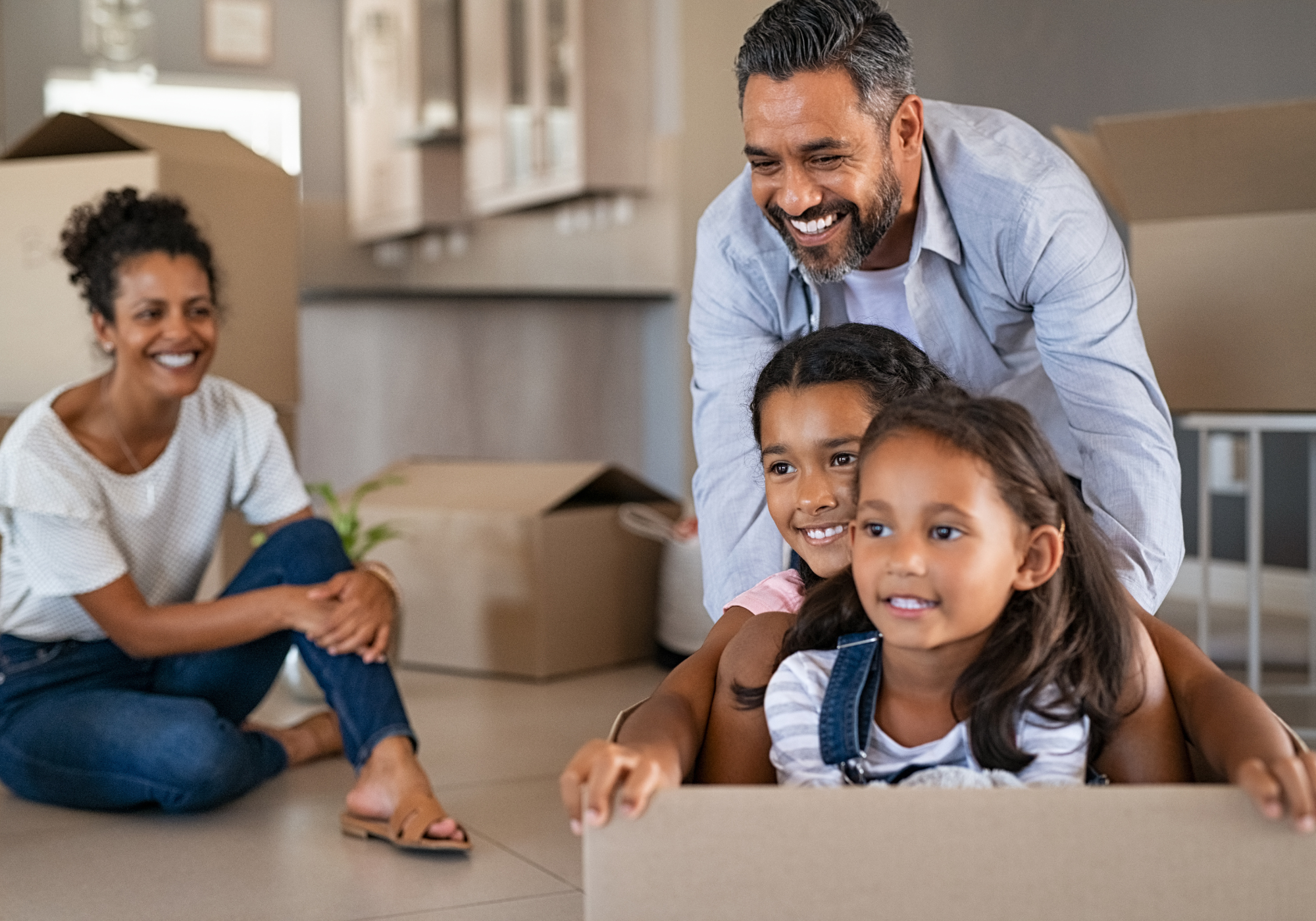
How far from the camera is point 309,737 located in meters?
1.95

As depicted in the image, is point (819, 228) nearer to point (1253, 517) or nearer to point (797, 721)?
point (797, 721)

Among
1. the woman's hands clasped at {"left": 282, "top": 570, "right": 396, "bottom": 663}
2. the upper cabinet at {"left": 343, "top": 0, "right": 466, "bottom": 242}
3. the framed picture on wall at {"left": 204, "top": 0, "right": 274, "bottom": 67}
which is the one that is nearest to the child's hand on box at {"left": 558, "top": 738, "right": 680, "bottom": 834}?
the woman's hands clasped at {"left": 282, "top": 570, "right": 396, "bottom": 663}

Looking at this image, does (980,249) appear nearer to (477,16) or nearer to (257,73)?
(477,16)

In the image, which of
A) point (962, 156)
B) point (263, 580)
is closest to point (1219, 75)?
point (962, 156)

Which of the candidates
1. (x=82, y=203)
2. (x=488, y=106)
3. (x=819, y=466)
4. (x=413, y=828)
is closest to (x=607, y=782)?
(x=819, y=466)

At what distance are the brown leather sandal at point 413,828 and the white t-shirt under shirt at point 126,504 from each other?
419 millimetres

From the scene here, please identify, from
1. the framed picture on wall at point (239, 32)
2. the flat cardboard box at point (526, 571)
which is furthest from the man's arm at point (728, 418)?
the framed picture on wall at point (239, 32)

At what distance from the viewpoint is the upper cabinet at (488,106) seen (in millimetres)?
3928

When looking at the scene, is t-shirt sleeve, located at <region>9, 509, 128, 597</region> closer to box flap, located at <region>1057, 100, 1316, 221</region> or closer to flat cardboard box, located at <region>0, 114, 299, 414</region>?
flat cardboard box, located at <region>0, 114, 299, 414</region>

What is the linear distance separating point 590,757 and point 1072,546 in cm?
38

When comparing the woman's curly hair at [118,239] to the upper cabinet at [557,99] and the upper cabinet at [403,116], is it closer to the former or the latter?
the upper cabinet at [557,99]

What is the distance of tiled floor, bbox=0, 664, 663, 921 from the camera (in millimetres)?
1354

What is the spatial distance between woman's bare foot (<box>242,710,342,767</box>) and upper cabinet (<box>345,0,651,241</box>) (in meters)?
2.27

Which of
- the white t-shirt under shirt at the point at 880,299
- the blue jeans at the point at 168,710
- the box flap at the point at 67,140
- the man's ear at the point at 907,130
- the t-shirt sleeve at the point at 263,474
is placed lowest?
the blue jeans at the point at 168,710
